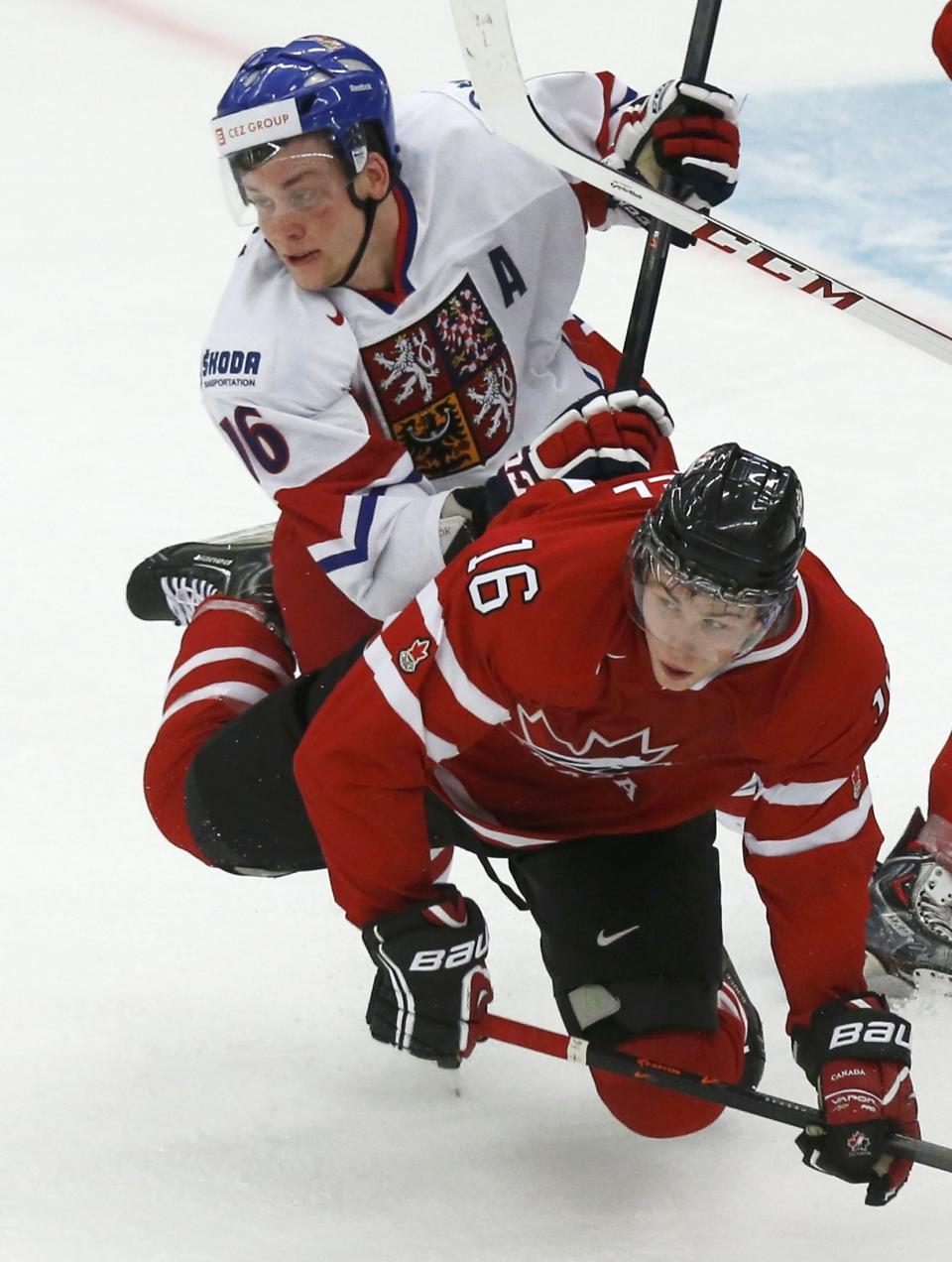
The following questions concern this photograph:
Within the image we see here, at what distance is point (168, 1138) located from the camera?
2322mm

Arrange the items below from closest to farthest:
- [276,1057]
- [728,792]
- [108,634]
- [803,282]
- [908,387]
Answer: [728,792] → [276,1057] → [803,282] → [108,634] → [908,387]

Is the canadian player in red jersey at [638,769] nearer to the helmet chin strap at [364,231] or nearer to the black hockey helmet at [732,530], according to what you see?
the black hockey helmet at [732,530]

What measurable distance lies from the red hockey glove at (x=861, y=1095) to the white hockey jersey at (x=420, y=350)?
2.63 ft

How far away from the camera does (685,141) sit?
269 centimetres

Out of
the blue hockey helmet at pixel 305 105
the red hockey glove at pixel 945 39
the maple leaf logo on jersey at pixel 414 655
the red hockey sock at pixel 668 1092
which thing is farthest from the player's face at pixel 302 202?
the red hockey sock at pixel 668 1092

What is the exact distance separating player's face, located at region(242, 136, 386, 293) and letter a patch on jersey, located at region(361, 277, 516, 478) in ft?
0.52

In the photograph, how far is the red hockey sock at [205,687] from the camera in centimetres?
263

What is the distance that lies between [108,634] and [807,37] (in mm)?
3365

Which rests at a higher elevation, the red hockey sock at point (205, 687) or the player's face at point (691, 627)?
A: the player's face at point (691, 627)

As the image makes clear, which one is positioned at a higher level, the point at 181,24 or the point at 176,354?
the point at 181,24

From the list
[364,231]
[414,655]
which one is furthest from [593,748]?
[364,231]

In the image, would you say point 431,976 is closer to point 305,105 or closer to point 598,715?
point 598,715

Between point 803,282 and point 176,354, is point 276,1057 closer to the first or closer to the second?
point 803,282

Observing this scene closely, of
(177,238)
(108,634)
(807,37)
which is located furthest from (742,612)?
(807,37)
